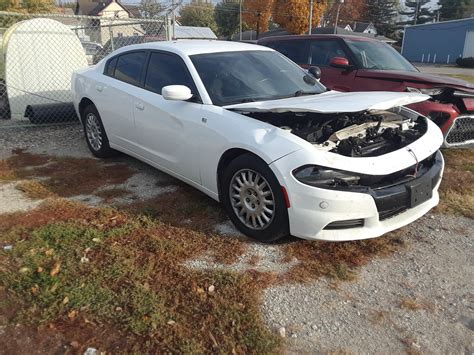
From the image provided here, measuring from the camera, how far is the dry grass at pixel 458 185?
14.7ft

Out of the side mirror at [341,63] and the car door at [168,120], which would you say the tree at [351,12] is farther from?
the car door at [168,120]

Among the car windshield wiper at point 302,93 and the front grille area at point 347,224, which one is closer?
the front grille area at point 347,224

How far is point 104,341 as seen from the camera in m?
2.53

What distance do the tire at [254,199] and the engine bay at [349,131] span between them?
444 mm

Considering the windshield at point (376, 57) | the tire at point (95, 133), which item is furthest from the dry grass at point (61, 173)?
the windshield at point (376, 57)

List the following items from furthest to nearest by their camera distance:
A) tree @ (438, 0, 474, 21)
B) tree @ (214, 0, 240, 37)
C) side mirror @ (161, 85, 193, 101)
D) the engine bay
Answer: tree @ (438, 0, 474, 21) < tree @ (214, 0, 240, 37) < side mirror @ (161, 85, 193, 101) < the engine bay

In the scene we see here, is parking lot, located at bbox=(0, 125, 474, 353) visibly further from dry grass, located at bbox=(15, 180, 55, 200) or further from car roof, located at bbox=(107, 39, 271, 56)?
car roof, located at bbox=(107, 39, 271, 56)

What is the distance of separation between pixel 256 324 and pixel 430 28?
51.6 metres

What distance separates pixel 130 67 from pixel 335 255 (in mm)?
3339

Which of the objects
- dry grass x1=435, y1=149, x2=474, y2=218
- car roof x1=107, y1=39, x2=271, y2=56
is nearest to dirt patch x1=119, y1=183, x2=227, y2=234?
car roof x1=107, y1=39, x2=271, y2=56

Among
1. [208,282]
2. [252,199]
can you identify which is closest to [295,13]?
[252,199]

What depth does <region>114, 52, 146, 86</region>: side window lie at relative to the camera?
5055mm

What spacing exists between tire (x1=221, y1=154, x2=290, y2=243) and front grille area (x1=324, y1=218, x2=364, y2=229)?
1.16 feet

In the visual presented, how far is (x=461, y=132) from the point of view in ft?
18.9
